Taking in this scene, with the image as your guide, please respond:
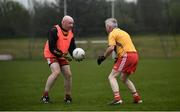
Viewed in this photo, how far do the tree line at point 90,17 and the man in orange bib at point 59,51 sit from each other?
3089 centimetres

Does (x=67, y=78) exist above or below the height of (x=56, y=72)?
below

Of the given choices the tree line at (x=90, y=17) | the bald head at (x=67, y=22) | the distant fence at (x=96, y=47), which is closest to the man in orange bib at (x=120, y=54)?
the bald head at (x=67, y=22)

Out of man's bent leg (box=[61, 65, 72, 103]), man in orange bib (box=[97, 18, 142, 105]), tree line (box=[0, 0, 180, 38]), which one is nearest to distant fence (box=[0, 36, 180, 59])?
tree line (box=[0, 0, 180, 38])

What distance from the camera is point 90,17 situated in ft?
148

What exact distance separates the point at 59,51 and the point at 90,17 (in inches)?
1288

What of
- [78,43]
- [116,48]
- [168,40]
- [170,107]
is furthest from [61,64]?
[168,40]

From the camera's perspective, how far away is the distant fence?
4266 cm

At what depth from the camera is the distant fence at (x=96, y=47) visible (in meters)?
42.7

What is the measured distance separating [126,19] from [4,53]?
33.3 ft

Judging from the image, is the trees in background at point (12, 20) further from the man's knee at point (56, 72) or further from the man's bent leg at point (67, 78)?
the man's knee at point (56, 72)

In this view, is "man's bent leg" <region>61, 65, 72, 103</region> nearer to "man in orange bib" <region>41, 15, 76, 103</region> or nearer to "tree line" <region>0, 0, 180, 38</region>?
"man in orange bib" <region>41, 15, 76, 103</region>

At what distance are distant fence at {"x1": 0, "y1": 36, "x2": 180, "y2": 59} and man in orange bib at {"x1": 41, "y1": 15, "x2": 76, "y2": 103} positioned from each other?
2938 centimetres

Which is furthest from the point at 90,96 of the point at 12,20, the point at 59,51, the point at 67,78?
the point at 12,20

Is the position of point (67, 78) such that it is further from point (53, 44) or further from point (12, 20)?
point (12, 20)
